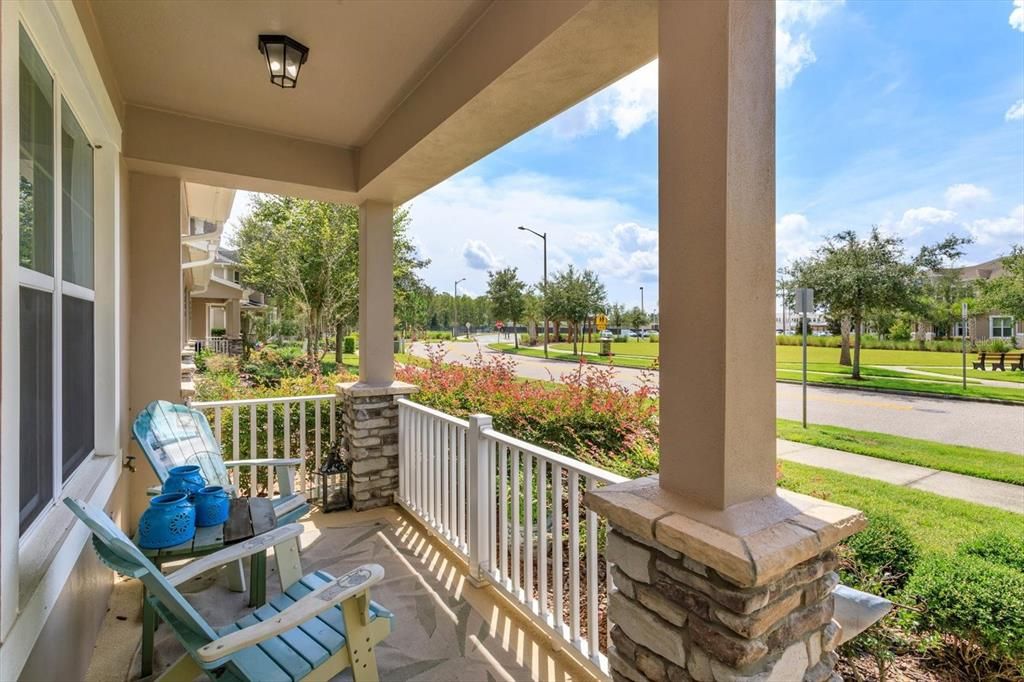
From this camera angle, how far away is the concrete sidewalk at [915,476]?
367cm

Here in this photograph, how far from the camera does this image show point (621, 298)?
51.3 feet

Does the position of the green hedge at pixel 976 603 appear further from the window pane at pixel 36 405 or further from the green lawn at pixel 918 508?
the window pane at pixel 36 405

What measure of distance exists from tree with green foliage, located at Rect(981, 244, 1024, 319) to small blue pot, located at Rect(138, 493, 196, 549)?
5193mm

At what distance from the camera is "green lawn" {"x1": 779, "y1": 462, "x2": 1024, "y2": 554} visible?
2.80 metres

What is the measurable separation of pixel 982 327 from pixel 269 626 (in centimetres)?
486

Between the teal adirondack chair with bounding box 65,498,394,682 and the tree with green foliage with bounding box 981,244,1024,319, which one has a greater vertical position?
the tree with green foliage with bounding box 981,244,1024,319

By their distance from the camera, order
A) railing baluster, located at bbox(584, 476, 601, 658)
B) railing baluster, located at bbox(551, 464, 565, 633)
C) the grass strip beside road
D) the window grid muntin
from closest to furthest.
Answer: the window grid muntin
railing baluster, located at bbox(584, 476, 601, 658)
railing baluster, located at bbox(551, 464, 565, 633)
the grass strip beside road

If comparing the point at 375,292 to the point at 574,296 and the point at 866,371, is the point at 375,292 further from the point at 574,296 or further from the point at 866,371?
the point at 574,296

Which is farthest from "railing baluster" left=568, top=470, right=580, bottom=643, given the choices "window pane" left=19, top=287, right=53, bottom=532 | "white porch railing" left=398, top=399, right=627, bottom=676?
"window pane" left=19, top=287, right=53, bottom=532

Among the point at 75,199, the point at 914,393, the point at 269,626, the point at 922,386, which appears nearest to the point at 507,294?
the point at 914,393

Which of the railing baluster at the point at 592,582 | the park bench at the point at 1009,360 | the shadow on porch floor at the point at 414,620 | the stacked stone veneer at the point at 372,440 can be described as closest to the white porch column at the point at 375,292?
the stacked stone veneer at the point at 372,440

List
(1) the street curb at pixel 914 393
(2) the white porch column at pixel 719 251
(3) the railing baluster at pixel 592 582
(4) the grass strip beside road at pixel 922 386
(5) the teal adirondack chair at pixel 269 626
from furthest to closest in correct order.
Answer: (1) the street curb at pixel 914 393 → (4) the grass strip beside road at pixel 922 386 → (3) the railing baluster at pixel 592 582 → (5) the teal adirondack chair at pixel 269 626 → (2) the white porch column at pixel 719 251

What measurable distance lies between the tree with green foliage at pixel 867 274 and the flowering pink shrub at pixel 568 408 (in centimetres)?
172

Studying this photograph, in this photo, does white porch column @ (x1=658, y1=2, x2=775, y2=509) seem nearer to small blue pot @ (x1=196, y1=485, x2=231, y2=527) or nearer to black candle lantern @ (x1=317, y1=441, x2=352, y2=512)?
small blue pot @ (x1=196, y1=485, x2=231, y2=527)
